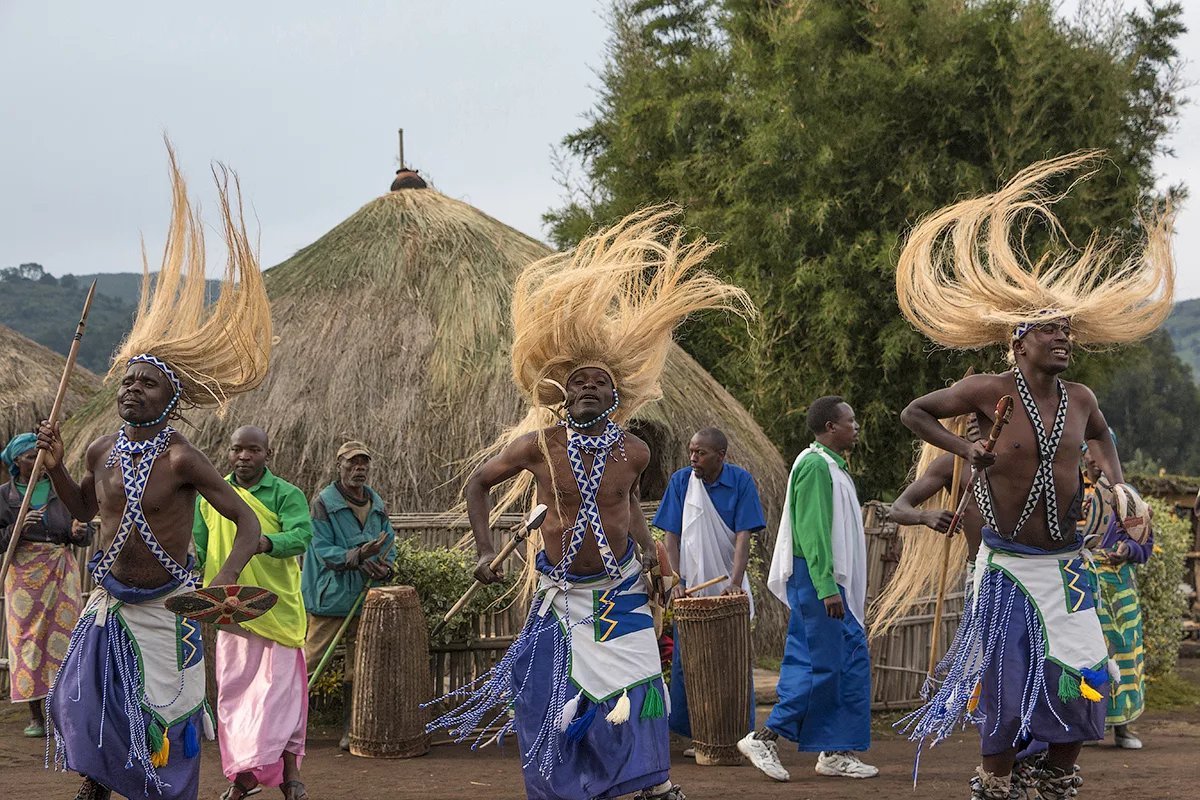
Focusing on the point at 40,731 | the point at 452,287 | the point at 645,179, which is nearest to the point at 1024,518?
the point at 40,731

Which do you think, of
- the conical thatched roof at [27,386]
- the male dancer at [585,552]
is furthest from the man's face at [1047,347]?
the conical thatched roof at [27,386]

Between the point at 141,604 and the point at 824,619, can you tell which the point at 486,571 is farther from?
the point at 824,619

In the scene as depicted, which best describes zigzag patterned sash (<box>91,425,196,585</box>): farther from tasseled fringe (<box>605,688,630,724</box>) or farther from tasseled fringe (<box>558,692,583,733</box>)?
tasseled fringe (<box>605,688,630,724</box>)

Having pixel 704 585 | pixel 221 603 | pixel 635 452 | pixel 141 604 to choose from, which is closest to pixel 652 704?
pixel 635 452

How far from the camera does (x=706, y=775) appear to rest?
25.8ft

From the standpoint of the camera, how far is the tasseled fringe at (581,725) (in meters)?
5.75

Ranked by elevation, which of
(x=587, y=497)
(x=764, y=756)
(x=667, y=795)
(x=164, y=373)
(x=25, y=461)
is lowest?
(x=764, y=756)

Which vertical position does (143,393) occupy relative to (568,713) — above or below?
above

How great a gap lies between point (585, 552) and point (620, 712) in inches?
25.1

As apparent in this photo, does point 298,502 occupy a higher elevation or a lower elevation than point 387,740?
higher

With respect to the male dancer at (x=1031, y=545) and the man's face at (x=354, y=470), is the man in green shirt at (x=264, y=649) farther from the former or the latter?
the male dancer at (x=1031, y=545)

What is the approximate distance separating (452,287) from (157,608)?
797cm

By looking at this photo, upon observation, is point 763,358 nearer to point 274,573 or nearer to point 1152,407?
point 274,573

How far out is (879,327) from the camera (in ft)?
52.9
